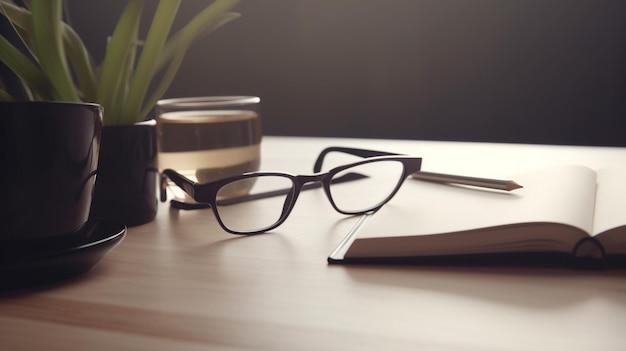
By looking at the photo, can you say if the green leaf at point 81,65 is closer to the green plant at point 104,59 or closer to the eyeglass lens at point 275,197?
the green plant at point 104,59

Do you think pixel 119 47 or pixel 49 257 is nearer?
pixel 49 257

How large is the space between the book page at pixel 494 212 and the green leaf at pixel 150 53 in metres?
0.26

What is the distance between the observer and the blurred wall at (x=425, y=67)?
61.9 inches

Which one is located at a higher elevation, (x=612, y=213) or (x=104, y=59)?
(x=104, y=59)

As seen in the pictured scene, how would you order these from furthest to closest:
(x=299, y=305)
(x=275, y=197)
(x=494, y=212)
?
(x=275, y=197)
(x=494, y=212)
(x=299, y=305)

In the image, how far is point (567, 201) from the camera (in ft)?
1.62

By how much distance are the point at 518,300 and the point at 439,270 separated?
7 cm

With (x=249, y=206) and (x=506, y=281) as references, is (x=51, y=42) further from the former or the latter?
(x=506, y=281)

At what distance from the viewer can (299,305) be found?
0.38 m

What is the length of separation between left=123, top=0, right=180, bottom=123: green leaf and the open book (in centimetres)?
24

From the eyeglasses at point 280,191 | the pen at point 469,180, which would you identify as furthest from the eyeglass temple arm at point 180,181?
the pen at point 469,180

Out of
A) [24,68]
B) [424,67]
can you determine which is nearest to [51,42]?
[24,68]

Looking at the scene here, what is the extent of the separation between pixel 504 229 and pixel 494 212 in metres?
0.06

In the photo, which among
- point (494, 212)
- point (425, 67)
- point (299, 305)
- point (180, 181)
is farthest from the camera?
point (425, 67)
